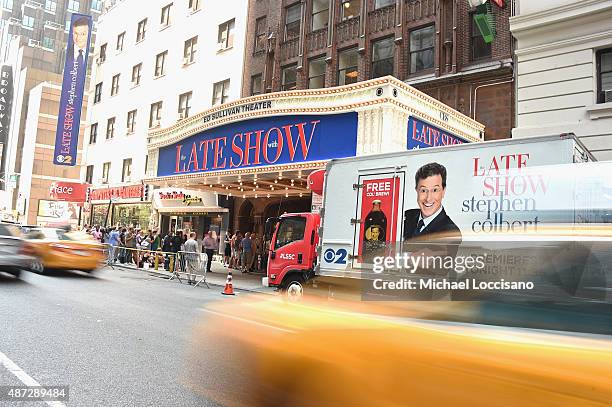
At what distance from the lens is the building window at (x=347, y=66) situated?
22.1 meters

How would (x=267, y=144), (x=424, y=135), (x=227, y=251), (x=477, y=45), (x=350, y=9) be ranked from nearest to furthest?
1. (x=424, y=135)
2. (x=267, y=144)
3. (x=477, y=45)
4. (x=350, y=9)
5. (x=227, y=251)

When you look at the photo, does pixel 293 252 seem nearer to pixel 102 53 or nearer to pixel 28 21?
pixel 102 53

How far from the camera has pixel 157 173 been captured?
2242 centimetres

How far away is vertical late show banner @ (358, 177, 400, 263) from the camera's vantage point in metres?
9.43

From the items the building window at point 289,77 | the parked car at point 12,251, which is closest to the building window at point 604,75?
the building window at point 289,77

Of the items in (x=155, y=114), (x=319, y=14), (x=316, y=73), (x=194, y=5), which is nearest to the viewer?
(x=316, y=73)

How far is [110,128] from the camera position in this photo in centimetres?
3588

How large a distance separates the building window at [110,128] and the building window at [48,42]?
6698 centimetres

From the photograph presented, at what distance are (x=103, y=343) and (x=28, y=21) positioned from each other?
108m

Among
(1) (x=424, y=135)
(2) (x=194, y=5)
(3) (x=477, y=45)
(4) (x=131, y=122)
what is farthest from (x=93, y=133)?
(1) (x=424, y=135)

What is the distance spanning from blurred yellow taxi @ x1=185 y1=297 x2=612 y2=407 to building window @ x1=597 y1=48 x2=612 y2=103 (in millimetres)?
12625

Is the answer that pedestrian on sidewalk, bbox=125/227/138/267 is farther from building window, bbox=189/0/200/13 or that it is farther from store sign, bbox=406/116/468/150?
building window, bbox=189/0/200/13

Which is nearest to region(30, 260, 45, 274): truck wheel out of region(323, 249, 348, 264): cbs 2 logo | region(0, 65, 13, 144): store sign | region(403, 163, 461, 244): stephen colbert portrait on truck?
region(323, 249, 348, 264): cbs 2 logo

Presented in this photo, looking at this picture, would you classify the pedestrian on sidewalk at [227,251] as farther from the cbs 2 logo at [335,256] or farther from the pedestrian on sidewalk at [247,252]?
the cbs 2 logo at [335,256]
